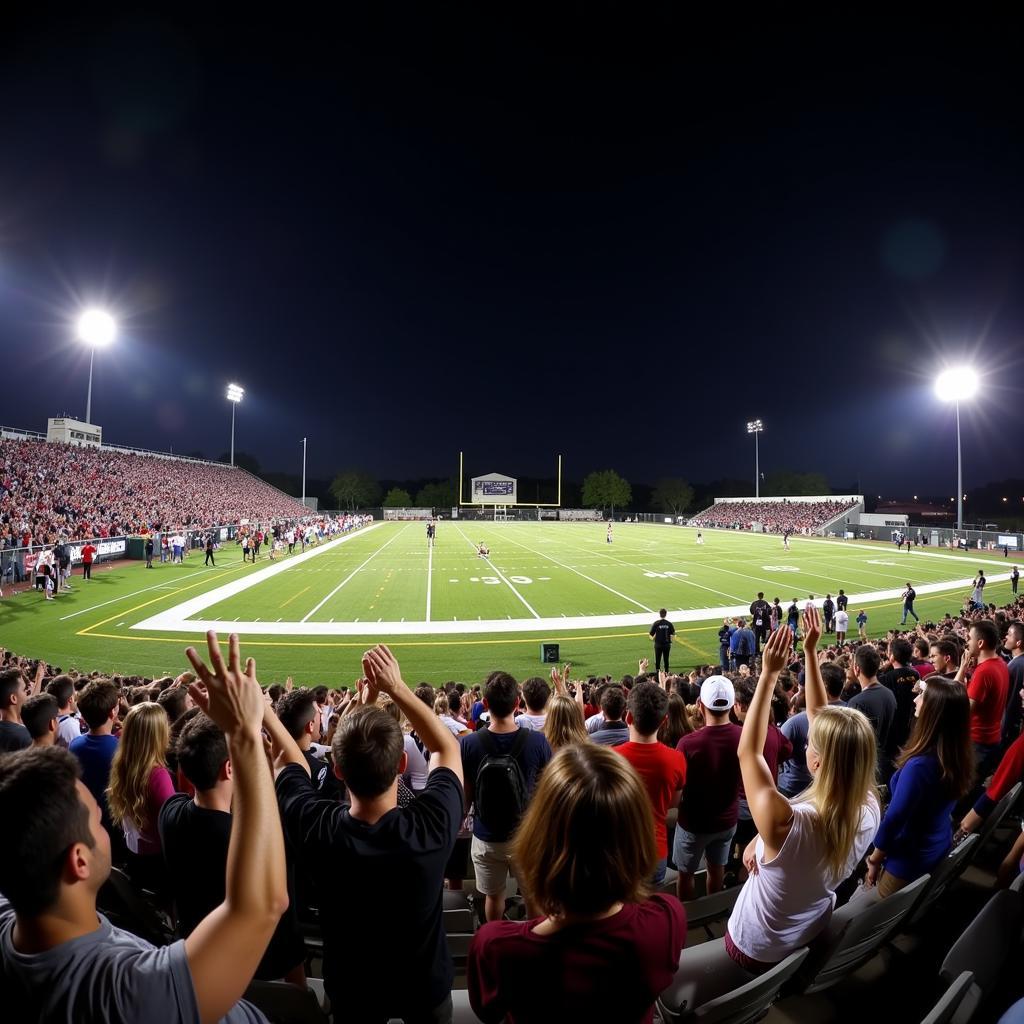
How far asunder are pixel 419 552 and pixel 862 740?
42692 millimetres

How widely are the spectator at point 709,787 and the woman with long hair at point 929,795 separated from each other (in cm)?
98

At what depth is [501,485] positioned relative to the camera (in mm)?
125250

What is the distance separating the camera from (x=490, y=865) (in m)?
4.16

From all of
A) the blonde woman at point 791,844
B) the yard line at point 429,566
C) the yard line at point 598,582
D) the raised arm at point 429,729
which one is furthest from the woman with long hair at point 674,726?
the yard line at point 598,582

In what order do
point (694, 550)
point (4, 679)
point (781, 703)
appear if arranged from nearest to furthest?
point (4, 679) → point (781, 703) → point (694, 550)

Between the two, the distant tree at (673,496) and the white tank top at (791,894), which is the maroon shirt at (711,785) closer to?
the white tank top at (791,894)

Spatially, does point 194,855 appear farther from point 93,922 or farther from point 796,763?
point 796,763

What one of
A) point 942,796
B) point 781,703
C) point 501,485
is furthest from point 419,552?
Result: point 501,485

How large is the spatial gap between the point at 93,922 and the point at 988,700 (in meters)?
7.35

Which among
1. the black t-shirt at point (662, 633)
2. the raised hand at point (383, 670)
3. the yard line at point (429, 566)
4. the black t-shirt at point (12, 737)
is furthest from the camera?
the yard line at point (429, 566)

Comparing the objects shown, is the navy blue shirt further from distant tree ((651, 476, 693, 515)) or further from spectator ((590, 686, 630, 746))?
distant tree ((651, 476, 693, 515))

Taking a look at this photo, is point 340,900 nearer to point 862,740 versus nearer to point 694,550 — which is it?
point 862,740

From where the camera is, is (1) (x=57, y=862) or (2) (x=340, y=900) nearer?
(1) (x=57, y=862)

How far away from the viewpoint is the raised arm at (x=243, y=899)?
1553mm
